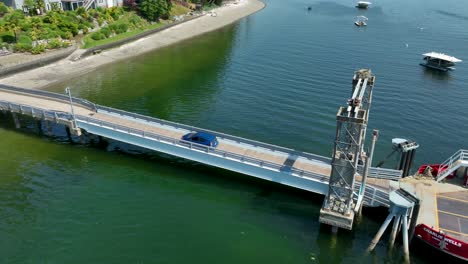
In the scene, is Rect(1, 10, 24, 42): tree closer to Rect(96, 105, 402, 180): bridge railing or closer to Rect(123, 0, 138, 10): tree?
Rect(123, 0, 138, 10): tree

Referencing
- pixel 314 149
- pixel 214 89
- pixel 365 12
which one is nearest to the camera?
pixel 314 149

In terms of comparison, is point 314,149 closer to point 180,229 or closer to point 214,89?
point 180,229

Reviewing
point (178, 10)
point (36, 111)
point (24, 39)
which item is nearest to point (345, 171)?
point (36, 111)

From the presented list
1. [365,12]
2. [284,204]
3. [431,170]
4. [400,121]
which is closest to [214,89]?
[400,121]

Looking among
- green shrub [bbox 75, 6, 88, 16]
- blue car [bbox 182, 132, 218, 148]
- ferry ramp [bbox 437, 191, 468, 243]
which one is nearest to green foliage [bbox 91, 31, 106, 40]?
green shrub [bbox 75, 6, 88, 16]

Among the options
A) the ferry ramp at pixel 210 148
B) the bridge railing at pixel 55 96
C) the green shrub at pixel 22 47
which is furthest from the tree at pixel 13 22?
the ferry ramp at pixel 210 148

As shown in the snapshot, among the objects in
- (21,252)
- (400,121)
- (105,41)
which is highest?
(105,41)
